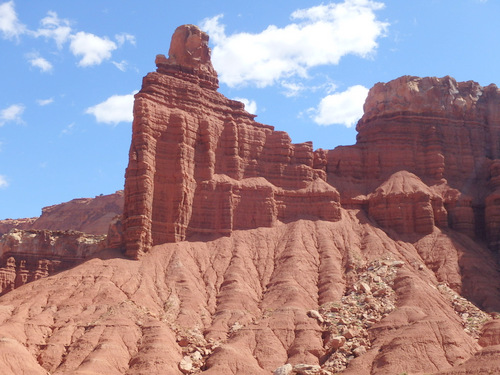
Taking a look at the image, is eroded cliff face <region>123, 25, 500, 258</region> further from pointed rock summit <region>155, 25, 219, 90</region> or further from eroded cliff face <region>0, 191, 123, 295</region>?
eroded cliff face <region>0, 191, 123, 295</region>

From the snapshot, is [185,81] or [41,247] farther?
[185,81]

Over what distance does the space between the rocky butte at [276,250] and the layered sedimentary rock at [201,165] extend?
7.4 inches

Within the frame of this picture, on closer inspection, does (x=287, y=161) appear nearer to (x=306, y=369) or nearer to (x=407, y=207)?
(x=407, y=207)

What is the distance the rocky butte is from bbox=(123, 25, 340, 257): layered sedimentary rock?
0.19 m

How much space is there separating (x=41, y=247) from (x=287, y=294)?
27.8 meters

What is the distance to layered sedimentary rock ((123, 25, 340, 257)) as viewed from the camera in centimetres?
8344

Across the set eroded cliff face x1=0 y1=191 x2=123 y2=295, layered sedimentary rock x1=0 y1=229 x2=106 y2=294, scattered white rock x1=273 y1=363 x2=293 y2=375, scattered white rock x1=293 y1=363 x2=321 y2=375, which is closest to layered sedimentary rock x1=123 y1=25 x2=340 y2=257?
eroded cliff face x1=0 y1=191 x2=123 y2=295

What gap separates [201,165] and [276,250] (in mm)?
12941

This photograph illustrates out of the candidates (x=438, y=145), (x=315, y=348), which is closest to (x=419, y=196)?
(x=438, y=145)

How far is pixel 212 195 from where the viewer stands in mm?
87875

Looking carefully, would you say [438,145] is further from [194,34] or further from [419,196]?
[194,34]

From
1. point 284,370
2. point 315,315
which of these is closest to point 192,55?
point 315,315

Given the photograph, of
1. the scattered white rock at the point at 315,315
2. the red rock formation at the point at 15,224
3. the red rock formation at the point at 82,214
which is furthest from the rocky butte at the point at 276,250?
Result: the red rock formation at the point at 15,224

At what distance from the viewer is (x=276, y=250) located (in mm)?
86625
